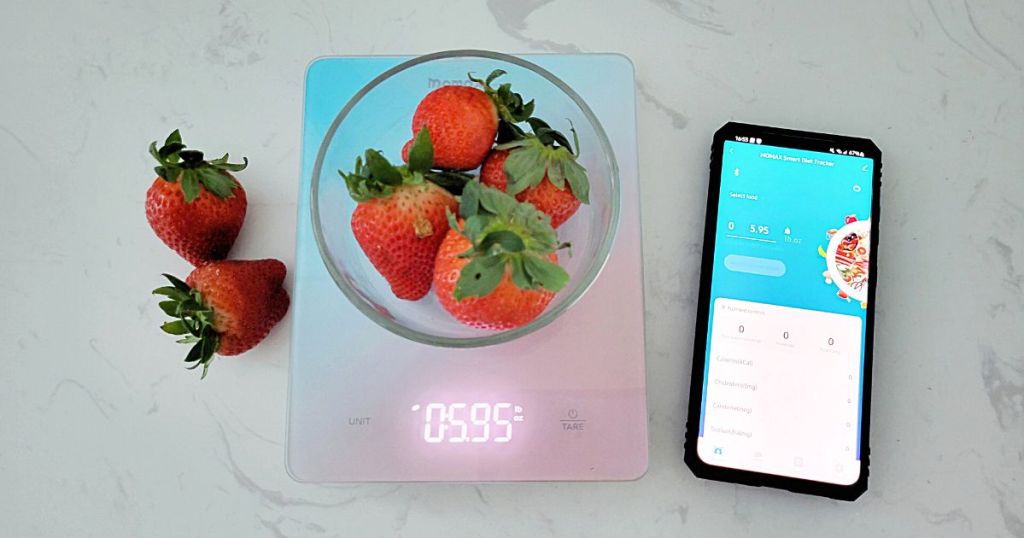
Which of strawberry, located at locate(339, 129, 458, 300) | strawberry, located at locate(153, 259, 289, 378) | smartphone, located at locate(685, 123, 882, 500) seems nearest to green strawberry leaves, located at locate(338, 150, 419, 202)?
strawberry, located at locate(339, 129, 458, 300)

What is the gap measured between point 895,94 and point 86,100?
2.39 ft

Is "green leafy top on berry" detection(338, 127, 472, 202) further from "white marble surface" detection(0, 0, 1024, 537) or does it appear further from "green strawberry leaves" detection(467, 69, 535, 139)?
"white marble surface" detection(0, 0, 1024, 537)

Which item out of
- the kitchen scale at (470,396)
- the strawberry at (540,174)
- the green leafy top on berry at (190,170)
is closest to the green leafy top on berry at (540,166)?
the strawberry at (540,174)

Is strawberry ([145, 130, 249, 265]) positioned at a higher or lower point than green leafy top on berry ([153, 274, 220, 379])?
higher

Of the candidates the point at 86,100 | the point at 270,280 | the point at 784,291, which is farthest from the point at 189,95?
the point at 784,291

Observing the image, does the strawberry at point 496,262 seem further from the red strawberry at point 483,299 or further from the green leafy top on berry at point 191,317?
the green leafy top on berry at point 191,317

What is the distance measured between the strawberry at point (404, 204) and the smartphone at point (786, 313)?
0.24 meters

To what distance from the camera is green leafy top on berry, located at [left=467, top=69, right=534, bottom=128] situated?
54cm

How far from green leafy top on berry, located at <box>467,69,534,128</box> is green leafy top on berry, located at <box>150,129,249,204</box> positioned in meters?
0.21

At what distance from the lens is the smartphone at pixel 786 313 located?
1.94 ft

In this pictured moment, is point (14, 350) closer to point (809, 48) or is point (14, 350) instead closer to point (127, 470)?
point (127, 470)

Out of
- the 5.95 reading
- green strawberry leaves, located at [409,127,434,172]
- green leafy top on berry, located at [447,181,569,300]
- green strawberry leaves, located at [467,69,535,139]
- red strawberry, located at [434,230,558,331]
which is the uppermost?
green strawberry leaves, located at [467,69,535,139]

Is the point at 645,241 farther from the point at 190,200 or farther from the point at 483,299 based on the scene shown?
the point at 190,200

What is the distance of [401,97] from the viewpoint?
598 mm
